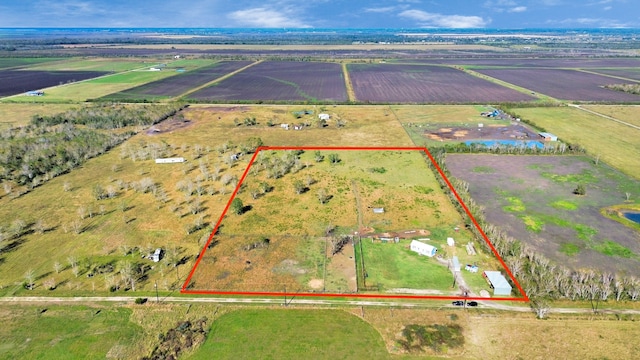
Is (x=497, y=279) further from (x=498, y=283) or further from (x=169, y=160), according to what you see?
(x=169, y=160)

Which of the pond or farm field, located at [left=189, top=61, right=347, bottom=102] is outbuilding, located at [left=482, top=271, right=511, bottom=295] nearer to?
the pond

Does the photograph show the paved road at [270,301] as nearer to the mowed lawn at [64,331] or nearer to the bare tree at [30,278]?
the mowed lawn at [64,331]

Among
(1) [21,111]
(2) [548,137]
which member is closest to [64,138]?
(1) [21,111]

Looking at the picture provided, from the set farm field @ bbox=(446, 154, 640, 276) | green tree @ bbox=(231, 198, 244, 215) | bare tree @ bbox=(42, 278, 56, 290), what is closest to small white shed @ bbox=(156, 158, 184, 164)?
green tree @ bbox=(231, 198, 244, 215)

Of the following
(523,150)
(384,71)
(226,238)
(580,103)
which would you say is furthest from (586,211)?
(384,71)

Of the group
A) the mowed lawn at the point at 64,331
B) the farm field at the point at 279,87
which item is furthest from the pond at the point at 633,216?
the farm field at the point at 279,87

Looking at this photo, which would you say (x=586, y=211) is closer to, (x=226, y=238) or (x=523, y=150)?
(x=523, y=150)
